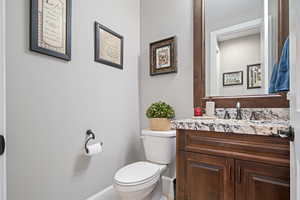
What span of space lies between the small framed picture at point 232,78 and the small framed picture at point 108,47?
3.76ft

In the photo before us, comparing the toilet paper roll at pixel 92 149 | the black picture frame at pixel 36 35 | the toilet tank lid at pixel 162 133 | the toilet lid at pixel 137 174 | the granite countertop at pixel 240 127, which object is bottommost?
the toilet lid at pixel 137 174

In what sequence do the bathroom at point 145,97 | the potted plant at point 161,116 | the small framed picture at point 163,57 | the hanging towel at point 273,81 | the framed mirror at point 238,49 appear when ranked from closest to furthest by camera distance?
1. the bathroom at point 145,97
2. the hanging towel at point 273,81
3. the framed mirror at point 238,49
4. the potted plant at point 161,116
5. the small framed picture at point 163,57

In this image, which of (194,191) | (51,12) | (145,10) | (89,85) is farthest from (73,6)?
(194,191)

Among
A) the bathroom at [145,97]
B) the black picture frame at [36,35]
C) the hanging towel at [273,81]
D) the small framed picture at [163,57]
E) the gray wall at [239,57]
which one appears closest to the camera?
the bathroom at [145,97]

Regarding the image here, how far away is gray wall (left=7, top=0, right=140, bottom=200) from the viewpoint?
110cm

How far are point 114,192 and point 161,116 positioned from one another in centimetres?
97

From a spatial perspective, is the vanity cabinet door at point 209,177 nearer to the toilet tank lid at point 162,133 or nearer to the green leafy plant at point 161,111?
the toilet tank lid at point 162,133

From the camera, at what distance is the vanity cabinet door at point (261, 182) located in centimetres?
94

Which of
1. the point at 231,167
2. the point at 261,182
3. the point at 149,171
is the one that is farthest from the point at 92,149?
the point at 261,182

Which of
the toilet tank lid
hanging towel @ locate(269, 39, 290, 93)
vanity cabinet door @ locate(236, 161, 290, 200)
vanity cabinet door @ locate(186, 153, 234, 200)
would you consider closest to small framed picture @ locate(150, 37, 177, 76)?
the toilet tank lid

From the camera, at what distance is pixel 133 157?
215 cm

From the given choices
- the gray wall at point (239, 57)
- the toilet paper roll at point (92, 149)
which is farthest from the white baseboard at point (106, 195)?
the gray wall at point (239, 57)

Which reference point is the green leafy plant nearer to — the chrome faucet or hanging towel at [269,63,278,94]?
the chrome faucet

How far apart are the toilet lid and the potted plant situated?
1.26 ft
